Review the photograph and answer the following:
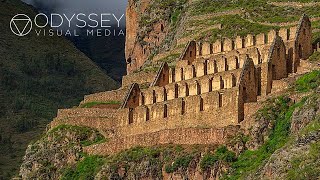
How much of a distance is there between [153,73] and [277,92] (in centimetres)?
1977

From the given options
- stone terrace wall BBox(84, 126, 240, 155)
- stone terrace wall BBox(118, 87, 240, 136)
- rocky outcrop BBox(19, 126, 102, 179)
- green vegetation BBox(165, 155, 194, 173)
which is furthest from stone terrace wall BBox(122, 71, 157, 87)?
green vegetation BBox(165, 155, 194, 173)

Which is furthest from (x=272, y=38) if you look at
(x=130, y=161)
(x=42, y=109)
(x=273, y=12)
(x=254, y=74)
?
(x=42, y=109)

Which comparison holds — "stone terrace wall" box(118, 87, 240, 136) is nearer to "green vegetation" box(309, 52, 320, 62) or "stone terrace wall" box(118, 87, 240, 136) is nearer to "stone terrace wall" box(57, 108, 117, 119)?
"stone terrace wall" box(57, 108, 117, 119)

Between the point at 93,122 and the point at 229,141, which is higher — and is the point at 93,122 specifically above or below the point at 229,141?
above

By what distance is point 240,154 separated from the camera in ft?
245

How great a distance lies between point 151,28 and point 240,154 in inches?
1756

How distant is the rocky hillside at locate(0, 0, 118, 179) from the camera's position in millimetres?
155875

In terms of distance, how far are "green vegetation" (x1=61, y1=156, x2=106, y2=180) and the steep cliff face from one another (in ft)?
92.2

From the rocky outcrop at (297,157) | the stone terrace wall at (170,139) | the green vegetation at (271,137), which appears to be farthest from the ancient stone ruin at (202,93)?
the rocky outcrop at (297,157)

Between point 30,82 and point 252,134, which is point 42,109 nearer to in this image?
point 30,82

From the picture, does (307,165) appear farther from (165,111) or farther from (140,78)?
(140,78)

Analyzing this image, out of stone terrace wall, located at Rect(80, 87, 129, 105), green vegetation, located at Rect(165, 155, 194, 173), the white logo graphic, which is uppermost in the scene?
the white logo graphic

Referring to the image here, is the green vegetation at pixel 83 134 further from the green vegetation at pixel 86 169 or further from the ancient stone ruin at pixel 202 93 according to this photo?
the green vegetation at pixel 86 169

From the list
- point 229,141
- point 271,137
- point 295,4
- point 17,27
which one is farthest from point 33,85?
point 271,137
